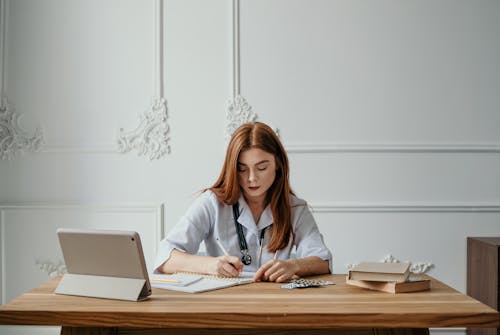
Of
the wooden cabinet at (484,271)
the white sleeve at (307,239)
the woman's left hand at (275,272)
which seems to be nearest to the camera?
the woman's left hand at (275,272)

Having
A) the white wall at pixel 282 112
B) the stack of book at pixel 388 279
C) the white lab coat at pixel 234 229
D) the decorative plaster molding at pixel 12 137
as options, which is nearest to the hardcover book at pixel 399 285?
the stack of book at pixel 388 279

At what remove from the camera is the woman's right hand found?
6.93 feet

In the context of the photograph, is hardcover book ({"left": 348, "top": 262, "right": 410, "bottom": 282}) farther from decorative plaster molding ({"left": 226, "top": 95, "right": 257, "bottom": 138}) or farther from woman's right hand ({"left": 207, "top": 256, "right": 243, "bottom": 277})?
decorative plaster molding ({"left": 226, "top": 95, "right": 257, "bottom": 138})

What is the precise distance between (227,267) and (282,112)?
1.86 metres

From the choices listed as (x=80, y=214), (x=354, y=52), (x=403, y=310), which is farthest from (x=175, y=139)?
(x=403, y=310)

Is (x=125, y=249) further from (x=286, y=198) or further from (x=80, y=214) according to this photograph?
(x=80, y=214)

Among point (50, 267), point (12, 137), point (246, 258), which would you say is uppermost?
point (12, 137)

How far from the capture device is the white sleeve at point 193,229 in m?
2.46

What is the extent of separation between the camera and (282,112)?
3.82 m

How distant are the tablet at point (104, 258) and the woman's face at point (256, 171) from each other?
0.82m

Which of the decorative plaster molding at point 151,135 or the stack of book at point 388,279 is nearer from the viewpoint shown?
the stack of book at point 388,279

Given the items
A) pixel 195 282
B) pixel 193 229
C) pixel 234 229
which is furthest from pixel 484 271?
pixel 195 282

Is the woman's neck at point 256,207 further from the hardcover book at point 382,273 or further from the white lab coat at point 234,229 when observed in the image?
the hardcover book at point 382,273

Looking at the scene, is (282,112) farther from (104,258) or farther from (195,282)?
(104,258)
